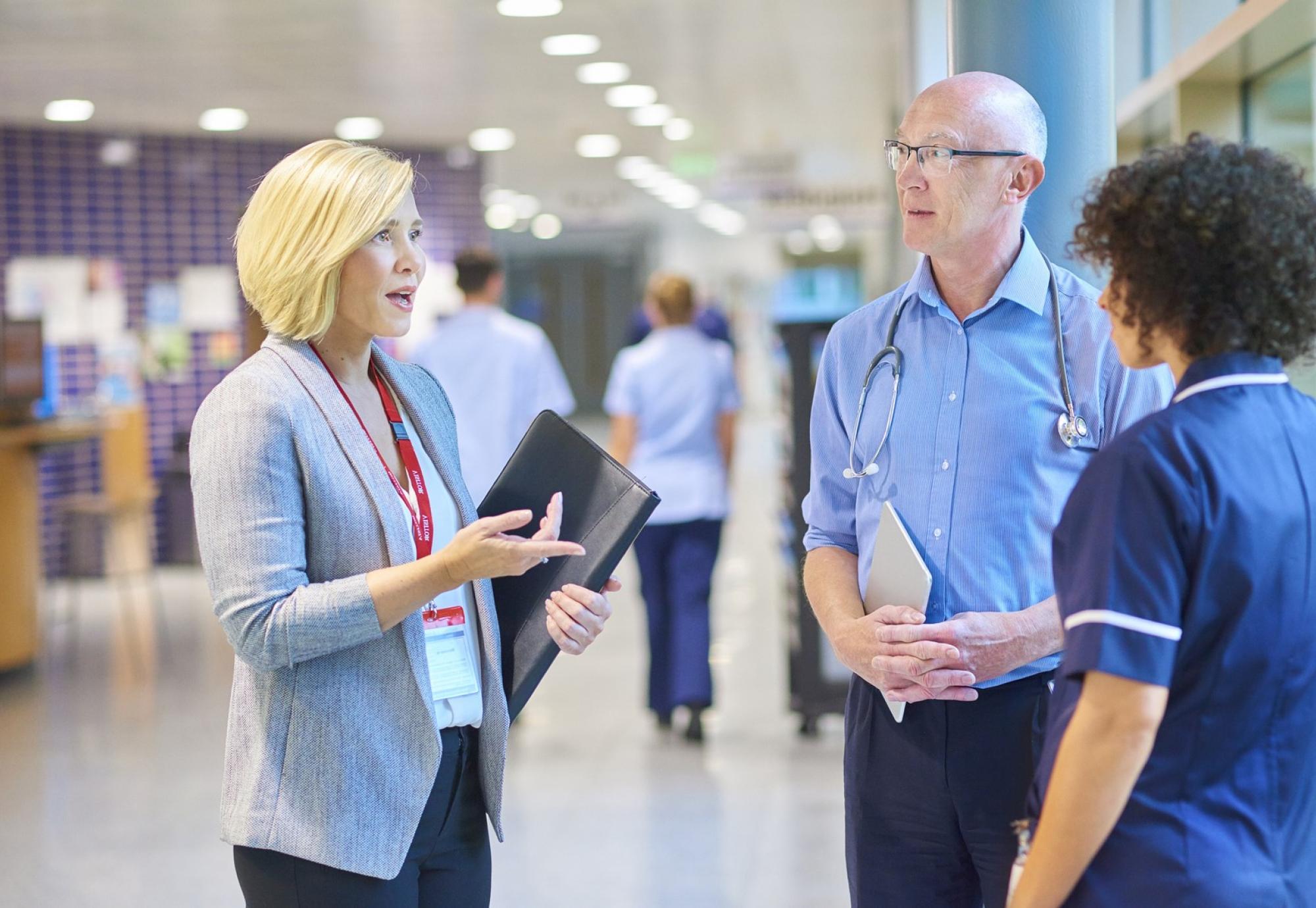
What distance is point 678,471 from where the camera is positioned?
5.47m

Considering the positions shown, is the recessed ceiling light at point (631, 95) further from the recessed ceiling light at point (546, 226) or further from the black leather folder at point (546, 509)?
the recessed ceiling light at point (546, 226)

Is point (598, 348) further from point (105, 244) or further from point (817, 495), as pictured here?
point (817, 495)

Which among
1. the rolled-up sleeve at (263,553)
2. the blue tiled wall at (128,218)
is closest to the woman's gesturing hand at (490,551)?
the rolled-up sleeve at (263,553)

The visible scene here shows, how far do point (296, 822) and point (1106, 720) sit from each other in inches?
38.9

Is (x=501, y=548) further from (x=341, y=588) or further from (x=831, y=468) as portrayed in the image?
(x=831, y=468)

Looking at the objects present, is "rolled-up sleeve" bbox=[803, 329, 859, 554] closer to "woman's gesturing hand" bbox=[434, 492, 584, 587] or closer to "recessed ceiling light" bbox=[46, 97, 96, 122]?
"woman's gesturing hand" bbox=[434, 492, 584, 587]

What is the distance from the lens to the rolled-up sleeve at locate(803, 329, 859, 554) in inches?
82.7

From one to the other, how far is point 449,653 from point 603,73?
711 centimetres

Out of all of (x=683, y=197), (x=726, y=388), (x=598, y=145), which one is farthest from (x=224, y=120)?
(x=683, y=197)

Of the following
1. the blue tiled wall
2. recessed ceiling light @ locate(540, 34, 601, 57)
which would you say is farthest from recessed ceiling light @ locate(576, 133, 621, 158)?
recessed ceiling light @ locate(540, 34, 601, 57)

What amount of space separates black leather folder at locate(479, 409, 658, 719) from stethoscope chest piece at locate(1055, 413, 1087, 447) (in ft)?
1.87

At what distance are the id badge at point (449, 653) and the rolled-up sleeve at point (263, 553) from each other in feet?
0.56

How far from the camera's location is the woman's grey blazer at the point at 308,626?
1667 mm

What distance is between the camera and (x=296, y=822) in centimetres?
171
